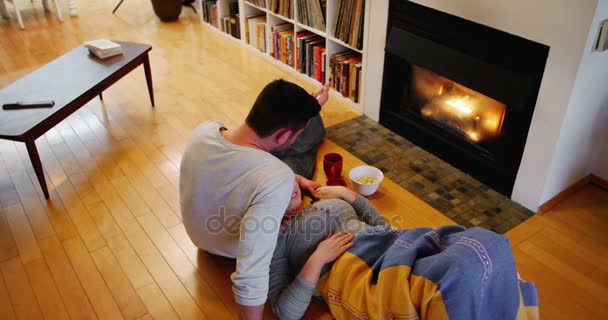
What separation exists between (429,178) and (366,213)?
30.0 inches

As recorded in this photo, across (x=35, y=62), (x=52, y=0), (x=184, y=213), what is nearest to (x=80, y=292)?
(x=184, y=213)

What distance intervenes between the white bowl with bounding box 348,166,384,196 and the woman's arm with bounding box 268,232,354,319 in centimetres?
71

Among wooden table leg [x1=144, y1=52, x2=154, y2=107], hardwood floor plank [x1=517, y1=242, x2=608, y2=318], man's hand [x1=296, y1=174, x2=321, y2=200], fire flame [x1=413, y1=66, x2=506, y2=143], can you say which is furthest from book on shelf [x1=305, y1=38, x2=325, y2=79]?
hardwood floor plank [x1=517, y1=242, x2=608, y2=318]

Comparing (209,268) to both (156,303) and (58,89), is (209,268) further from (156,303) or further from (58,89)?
(58,89)

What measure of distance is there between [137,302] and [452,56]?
180cm

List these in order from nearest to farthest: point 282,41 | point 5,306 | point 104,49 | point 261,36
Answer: point 5,306 < point 104,49 < point 282,41 < point 261,36

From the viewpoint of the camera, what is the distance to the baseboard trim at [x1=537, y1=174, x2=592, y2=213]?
2424 mm

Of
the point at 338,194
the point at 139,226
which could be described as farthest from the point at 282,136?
the point at 139,226

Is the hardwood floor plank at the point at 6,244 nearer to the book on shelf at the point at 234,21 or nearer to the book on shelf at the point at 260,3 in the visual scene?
the book on shelf at the point at 260,3

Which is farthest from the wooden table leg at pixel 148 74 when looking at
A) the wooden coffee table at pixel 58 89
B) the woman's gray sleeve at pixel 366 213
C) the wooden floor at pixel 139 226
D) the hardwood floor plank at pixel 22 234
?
the woman's gray sleeve at pixel 366 213

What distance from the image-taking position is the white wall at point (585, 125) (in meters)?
2.06

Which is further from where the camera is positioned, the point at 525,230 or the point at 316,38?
the point at 316,38

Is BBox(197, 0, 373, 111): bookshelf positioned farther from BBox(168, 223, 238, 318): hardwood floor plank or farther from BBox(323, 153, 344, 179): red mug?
BBox(168, 223, 238, 318): hardwood floor plank

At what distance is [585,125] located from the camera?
2312mm
